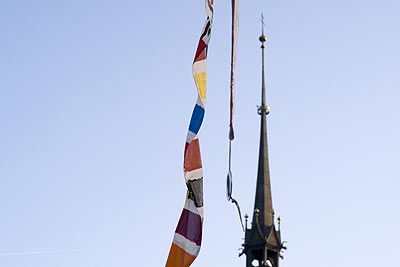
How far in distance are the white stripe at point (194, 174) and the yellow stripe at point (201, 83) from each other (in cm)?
430

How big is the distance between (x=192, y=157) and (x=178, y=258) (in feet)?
18.4

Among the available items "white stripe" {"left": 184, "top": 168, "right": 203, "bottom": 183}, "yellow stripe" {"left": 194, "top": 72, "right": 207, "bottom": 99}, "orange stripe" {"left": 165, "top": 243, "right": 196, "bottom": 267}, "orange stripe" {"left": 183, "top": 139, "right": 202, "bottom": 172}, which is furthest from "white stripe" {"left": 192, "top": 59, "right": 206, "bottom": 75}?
"orange stripe" {"left": 165, "top": 243, "right": 196, "bottom": 267}

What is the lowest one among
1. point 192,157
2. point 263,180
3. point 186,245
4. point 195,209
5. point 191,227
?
point 186,245

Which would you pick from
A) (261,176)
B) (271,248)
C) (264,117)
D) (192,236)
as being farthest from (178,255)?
(264,117)

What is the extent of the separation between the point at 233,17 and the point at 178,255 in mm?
13890

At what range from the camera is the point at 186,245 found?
44.7 meters

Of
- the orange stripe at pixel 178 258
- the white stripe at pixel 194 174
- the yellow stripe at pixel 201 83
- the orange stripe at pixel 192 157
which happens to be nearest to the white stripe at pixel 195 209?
the white stripe at pixel 194 174

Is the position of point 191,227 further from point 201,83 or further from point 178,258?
point 201,83

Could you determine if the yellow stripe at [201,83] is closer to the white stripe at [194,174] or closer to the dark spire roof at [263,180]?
the white stripe at [194,174]

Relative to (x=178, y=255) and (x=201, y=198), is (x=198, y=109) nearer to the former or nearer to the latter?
(x=201, y=198)

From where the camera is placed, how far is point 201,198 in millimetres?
45156

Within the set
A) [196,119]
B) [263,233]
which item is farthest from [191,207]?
[263,233]

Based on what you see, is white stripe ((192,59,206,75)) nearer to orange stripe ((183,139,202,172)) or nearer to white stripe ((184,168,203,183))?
orange stripe ((183,139,202,172))

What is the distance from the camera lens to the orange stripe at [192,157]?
4528 cm
